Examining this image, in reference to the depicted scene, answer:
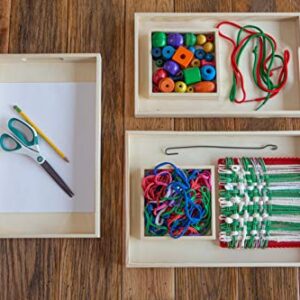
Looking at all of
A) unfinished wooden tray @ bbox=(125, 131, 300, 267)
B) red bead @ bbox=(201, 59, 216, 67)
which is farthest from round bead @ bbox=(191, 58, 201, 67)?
unfinished wooden tray @ bbox=(125, 131, 300, 267)

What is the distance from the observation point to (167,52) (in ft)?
2.53

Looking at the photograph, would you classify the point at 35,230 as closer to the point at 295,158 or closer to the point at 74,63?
the point at 74,63

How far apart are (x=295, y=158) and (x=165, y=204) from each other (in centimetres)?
27

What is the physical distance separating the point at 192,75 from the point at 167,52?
0.07 metres

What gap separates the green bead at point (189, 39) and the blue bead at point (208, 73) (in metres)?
0.06

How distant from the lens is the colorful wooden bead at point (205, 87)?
0.76 meters

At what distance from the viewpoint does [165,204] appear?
2.39 feet

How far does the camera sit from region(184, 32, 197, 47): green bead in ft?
2.54

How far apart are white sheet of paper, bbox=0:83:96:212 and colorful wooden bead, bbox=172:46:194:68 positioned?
17cm

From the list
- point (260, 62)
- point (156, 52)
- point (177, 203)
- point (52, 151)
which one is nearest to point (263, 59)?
point (260, 62)

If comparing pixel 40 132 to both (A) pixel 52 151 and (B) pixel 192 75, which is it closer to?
(A) pixel 52 151

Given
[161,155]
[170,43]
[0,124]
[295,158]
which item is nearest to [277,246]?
[295,158]

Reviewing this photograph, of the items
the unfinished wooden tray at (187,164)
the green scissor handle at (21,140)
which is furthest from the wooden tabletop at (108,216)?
the green scissor handle at (21,140)

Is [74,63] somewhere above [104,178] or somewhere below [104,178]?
above
